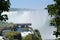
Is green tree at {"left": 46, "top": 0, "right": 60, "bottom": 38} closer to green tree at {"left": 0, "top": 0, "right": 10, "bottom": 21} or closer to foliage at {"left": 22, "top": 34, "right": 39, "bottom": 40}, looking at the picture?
green tree at {"left": 0, "top": 0, "right": 10, "bottom": 21}

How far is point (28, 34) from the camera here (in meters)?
79.1

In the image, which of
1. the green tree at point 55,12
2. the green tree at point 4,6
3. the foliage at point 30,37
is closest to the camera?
the green tree at point 4,6

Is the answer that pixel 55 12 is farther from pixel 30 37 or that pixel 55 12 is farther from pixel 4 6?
pixel 30 37

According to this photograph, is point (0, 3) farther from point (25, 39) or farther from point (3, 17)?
point (25, 39)

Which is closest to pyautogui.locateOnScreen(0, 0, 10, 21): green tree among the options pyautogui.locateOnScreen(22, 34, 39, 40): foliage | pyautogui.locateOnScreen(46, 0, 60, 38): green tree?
pyautogui.locateOnScreen(46, 0, 60, 38): green tree

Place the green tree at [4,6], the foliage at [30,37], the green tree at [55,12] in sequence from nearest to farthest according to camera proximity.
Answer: the green tree at [4,6], the green tree at [55,12], the foliage at [30,37]

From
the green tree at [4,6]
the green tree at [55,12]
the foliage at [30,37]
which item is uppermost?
the green tree at [4,6]

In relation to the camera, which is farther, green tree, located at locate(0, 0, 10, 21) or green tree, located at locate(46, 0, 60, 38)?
green tree, located at locate(46, 0, 60, 38)

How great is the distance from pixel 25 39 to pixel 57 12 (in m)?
53.4

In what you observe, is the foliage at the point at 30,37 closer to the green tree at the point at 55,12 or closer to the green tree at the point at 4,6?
the green tree at the point at 55,12

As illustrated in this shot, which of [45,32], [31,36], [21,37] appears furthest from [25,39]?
[45,32]

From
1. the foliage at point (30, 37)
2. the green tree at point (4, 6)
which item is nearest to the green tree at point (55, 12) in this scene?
the green tree at point (4, 6)

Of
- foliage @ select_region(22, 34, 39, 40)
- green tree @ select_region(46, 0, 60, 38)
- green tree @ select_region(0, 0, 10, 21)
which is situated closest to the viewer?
green tree @ select_region(0, 0, 10, 21)

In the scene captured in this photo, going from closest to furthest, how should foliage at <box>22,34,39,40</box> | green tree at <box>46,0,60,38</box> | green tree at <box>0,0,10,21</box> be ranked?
1. green tree at <box>0,0,10,21</box>
2. green tree at <box>46,0,60,38</box>
3. foliage at <box>22,34,39,40</box>
